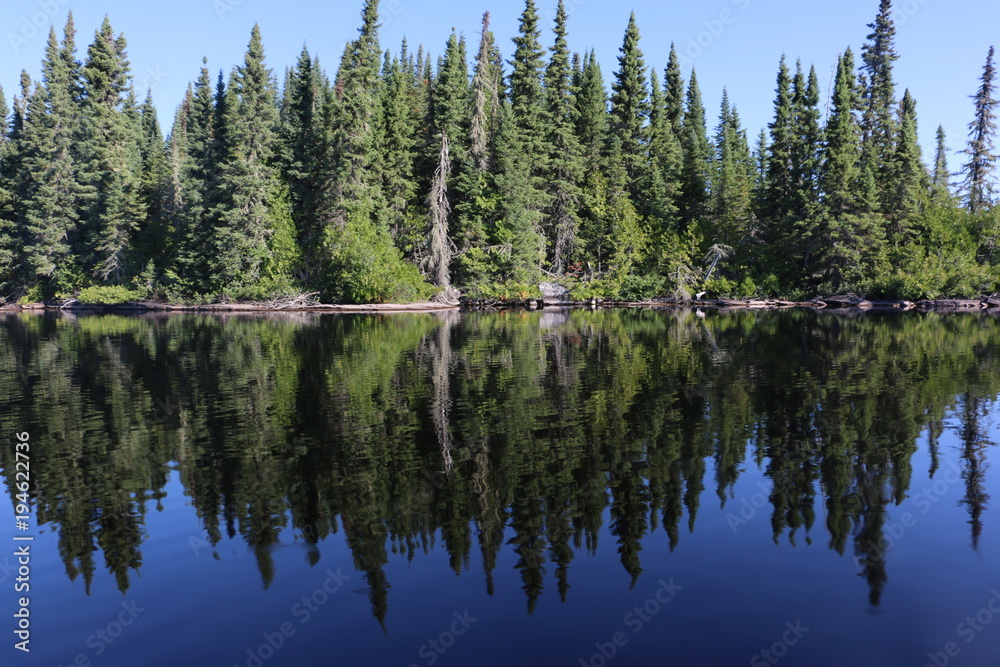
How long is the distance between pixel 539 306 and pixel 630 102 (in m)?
24.4

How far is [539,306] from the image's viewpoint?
73562mm

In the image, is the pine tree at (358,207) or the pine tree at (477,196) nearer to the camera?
the pine tree at (358,207)

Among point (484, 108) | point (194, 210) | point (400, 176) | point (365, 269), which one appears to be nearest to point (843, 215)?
point (484, 108)

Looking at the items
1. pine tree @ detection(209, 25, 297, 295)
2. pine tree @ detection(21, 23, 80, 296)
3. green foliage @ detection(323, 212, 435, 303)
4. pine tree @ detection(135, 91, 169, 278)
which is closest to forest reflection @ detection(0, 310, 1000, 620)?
green foliage @ detection(323, 212, 435, 303)

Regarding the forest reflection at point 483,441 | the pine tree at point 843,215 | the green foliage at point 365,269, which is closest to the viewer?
the forest reflection at point 483,441

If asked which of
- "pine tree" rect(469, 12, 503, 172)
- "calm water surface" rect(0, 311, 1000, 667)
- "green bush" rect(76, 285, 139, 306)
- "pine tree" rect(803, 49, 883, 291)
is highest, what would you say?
"pine tree" rect(469, 12, 503, 172)

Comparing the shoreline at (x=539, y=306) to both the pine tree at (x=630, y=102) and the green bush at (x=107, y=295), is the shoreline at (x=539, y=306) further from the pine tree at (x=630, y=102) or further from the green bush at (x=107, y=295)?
the pine tree at (x=630, y=102)

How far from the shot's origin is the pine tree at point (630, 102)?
80.2m

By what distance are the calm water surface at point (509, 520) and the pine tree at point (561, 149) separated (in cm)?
5359

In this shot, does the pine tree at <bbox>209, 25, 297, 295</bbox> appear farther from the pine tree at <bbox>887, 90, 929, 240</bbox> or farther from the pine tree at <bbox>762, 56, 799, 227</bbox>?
the pine tree at <bbox>887, 90, 929, 240</bbox>

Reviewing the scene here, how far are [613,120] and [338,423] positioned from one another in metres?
69.2

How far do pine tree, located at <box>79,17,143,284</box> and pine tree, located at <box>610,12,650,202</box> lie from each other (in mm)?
48761

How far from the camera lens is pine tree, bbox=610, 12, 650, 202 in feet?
263

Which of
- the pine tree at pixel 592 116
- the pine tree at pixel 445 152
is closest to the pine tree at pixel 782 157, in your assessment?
the pine tree at pixel 592 116
